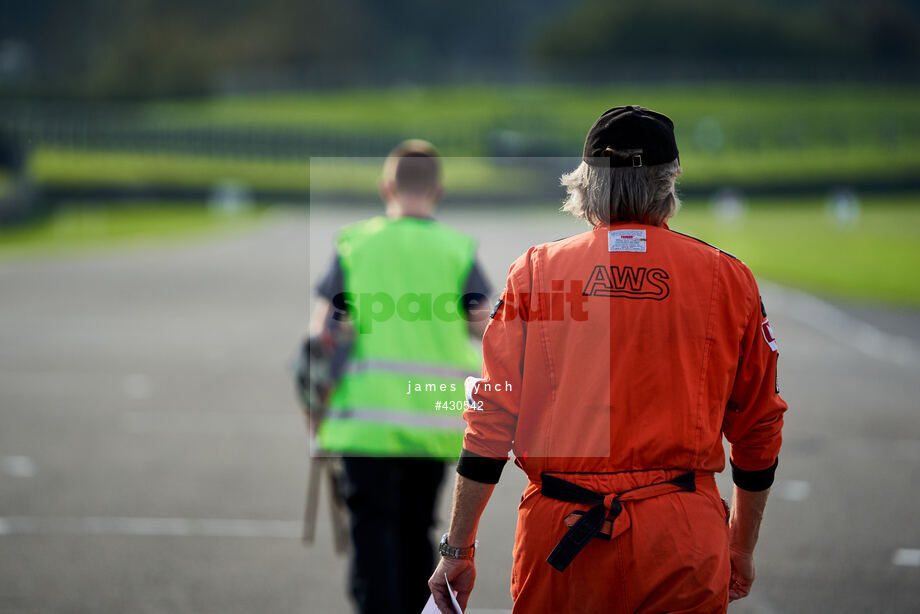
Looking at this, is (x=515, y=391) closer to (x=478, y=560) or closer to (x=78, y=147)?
(x=478, y=560)

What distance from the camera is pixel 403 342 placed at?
12.0 ft

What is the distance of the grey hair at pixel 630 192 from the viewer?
2.47 m

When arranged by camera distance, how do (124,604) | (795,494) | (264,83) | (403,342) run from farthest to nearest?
(264,83)
(795,494)
(124,604)
(403,342)

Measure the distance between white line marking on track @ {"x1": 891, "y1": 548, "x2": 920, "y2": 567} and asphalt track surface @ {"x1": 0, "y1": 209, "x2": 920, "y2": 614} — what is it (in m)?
0.01

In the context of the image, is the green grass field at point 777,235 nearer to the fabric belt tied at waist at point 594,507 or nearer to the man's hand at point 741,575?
the man's hand at point 741,575

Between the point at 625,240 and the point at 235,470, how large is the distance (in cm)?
501

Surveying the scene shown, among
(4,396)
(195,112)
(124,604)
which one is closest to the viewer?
(124,604)

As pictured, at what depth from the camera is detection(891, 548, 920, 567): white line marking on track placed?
5.17 meters

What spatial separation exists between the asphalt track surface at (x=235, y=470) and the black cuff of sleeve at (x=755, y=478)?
1489mm

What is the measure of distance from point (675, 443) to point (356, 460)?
160cm

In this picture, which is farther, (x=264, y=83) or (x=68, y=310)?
(x=264, y=83)

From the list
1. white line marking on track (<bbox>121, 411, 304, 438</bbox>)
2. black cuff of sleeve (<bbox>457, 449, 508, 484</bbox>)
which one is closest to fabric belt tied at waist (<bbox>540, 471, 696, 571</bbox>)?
black cuff of sleeve (<bbox>457, 449, 508, 484</bbox>)

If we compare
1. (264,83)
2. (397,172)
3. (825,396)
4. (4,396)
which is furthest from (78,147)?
(264,83)

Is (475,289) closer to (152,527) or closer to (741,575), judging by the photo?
(741,575)
